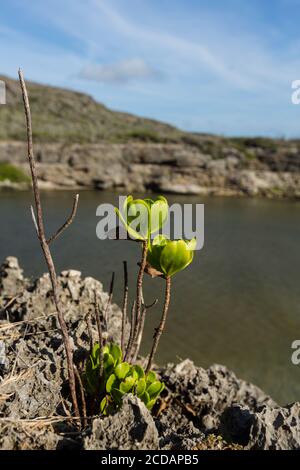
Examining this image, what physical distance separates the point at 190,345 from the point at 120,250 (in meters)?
5.29

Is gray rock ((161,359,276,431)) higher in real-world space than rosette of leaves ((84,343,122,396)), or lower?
lower

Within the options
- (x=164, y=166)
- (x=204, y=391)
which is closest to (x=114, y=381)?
(x=204, y=391)

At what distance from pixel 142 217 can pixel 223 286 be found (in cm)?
733

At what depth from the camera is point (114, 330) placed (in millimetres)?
3697

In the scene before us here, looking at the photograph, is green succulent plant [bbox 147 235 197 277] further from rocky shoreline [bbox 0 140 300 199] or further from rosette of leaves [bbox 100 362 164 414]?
rocky shoreline [bbox 0 140 300 199]

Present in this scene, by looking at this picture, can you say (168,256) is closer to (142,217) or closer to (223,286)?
(142,217)

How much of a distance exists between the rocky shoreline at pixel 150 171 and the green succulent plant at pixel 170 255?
24.6 metres

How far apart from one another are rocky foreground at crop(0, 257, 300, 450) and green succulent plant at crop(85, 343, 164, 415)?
134mm

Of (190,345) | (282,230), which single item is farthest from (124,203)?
(282,230)

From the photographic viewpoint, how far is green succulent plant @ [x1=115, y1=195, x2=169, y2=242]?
79.0 inches

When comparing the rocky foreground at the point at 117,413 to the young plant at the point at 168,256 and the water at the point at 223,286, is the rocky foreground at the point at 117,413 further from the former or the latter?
the water at the point at 223,286

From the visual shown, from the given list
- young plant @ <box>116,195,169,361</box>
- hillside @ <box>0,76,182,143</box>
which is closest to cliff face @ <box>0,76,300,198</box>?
hillside @ <box>0,76,182,143</box>

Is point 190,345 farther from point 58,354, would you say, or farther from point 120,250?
point 120,250

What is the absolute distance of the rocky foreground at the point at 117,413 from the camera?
172cm
